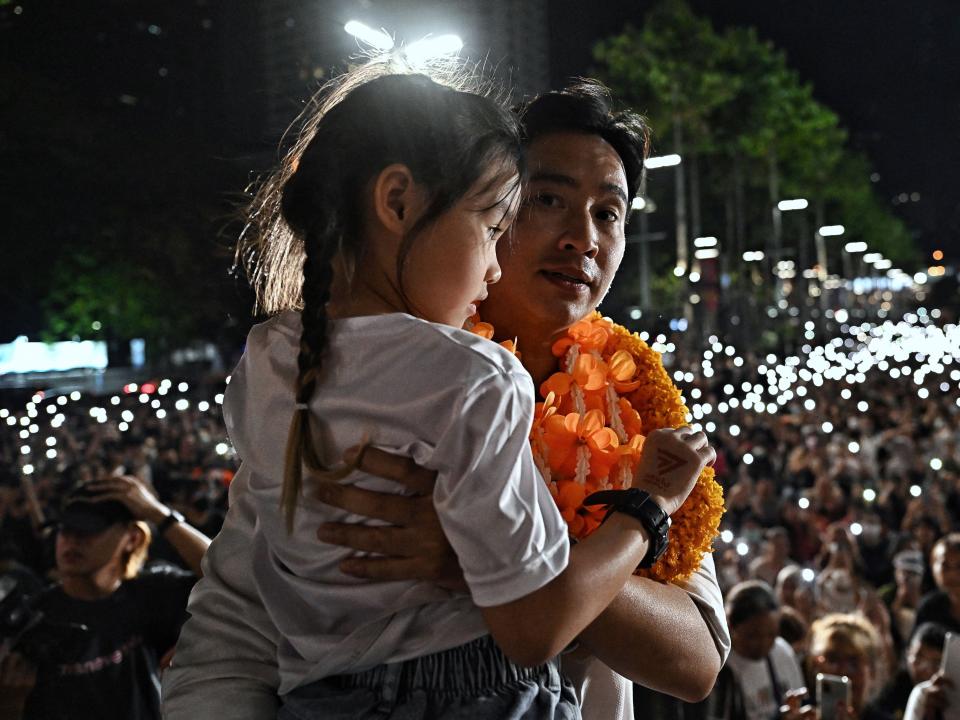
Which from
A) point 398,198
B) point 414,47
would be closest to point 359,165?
point 398,198

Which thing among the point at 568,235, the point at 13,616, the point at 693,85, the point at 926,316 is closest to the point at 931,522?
the point at 13,616

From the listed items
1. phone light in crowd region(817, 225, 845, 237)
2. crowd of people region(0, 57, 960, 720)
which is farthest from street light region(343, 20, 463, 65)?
phone light in crowd region(817, 225, 845, 237)

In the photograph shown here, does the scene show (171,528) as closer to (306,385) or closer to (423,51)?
(423,51)

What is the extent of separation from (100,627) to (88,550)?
0.96 feet

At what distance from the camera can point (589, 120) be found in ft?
7.73

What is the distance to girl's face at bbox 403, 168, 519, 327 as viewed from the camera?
1.62 metres

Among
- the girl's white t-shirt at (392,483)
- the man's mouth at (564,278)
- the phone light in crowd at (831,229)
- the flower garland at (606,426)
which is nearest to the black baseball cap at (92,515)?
the flower garland at (606,426)

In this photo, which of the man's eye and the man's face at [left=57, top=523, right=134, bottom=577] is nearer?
the man's eye

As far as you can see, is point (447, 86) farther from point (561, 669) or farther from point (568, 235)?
point (561, 669)

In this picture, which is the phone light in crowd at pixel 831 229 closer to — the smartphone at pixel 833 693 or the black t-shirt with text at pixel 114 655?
the smartphone at pixel 833 693

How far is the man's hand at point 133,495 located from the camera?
3.14 m

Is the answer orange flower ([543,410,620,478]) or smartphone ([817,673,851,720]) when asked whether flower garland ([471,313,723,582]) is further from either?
smartphone ([817,673,851,720])

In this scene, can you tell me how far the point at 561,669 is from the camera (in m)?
1.99

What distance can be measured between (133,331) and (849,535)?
11.9 m
